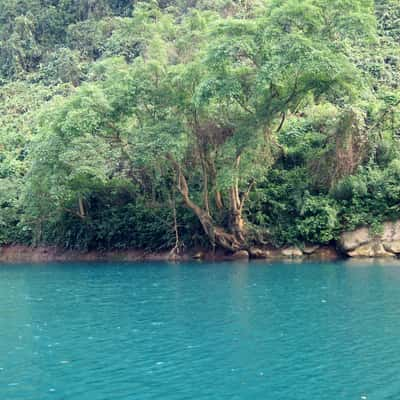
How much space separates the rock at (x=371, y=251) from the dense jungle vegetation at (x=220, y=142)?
Answer: 992 millimetres

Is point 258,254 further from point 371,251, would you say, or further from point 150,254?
point 150,254

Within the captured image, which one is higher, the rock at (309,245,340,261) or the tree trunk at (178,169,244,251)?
the tree trunk at (178,169,244,251)

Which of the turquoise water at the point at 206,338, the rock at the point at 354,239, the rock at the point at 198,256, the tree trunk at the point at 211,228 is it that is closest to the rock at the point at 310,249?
the rock at the point at 354,239

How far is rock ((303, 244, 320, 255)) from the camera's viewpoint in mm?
32250

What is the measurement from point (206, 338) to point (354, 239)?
19.1 meters

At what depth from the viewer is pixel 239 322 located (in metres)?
15.4

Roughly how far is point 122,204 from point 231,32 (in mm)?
13678

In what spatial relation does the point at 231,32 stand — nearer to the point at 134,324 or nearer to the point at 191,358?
the point at 134,324

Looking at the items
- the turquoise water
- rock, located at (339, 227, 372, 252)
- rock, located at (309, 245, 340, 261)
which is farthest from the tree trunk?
the turquoise water

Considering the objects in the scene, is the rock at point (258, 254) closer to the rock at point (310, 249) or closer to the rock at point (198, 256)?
the rock at point (310, 249)

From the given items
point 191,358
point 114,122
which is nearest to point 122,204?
A: point 114,122

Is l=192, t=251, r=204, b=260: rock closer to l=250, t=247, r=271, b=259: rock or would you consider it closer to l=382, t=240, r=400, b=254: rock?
l=250, t=247, r=271, b=259: rock

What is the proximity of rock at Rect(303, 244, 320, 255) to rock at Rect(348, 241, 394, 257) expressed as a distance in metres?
1.81

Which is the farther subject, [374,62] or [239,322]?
[374,62]
